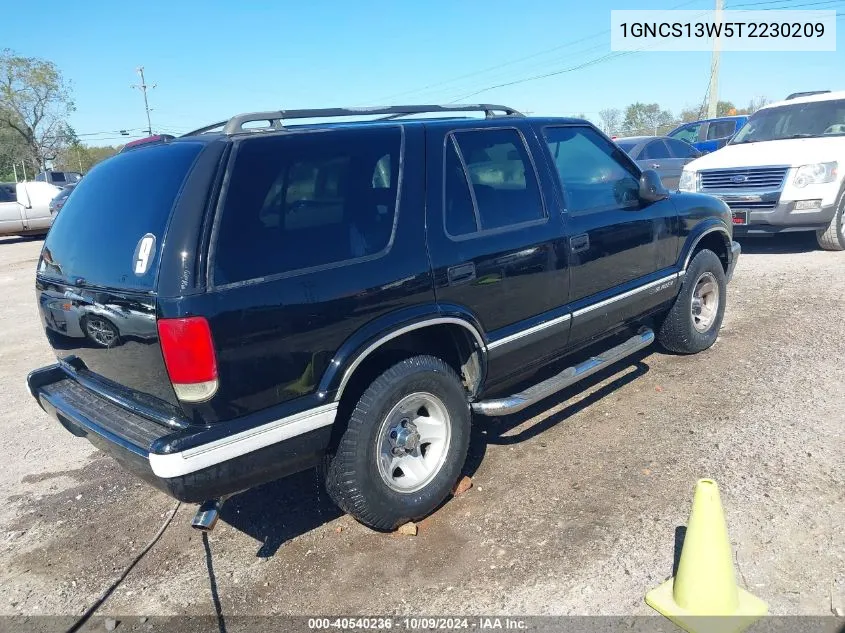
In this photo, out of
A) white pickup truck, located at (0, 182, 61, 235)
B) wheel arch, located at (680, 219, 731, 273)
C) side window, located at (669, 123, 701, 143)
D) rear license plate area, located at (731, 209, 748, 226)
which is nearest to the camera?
wheel arch, located at (680, 219, 731, 273)

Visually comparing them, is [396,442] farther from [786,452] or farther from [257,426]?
[786,452]

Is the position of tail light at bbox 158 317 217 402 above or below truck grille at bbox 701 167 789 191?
below

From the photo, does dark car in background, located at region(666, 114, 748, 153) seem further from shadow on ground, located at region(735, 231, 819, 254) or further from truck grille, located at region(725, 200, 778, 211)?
truck grille, located at region(725, 200, 778, 211)

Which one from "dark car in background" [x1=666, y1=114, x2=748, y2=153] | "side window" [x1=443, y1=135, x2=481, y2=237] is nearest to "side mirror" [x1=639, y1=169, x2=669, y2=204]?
"side window" [x1=443, y1=135, x2=481, y2=237]

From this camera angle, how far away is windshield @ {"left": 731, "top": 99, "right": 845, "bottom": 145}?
9242 millimetres

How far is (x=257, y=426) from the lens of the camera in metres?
2.72

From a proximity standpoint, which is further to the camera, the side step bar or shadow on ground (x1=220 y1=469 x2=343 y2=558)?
the side step bar

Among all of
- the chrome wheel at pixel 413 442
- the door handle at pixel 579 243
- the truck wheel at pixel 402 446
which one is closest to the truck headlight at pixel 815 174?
the door handle at pixel 579 243

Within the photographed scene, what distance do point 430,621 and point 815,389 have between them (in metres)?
3.42

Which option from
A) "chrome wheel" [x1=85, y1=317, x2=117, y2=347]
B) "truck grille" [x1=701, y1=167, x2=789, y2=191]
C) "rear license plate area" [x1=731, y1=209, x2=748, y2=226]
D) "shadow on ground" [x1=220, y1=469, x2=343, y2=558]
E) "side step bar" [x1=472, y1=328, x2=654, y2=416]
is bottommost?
"shadow on ground" [x1=220, y1=469, x2=343, y2=558]

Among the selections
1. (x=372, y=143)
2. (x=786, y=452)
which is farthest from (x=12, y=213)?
(x=786, y=452)

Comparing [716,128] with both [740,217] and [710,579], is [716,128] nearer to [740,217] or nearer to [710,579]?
[740,217]

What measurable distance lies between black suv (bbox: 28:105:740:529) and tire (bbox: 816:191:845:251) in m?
6.27

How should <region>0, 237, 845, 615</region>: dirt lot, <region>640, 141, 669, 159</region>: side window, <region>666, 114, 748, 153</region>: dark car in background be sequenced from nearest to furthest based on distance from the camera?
<region>0, 237, 845, 615</region>: dirt lot
<region>640, 141, 669, 159</region>: side window
<region>666, 114, 748, 153</region>: dark car in background
